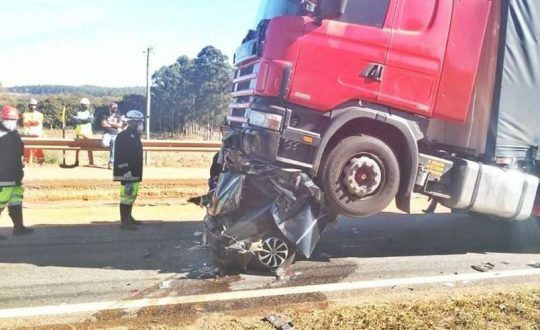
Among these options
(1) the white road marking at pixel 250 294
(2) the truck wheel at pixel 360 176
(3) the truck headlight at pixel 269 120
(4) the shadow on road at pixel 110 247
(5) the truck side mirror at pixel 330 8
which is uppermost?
(5) the truck side mirror at pixel 330 8

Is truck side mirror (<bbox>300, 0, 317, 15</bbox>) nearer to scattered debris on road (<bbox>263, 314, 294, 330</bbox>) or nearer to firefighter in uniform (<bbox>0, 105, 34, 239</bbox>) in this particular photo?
scattered debris on road (<bbox>263, 314, 294, 330</bbox>)

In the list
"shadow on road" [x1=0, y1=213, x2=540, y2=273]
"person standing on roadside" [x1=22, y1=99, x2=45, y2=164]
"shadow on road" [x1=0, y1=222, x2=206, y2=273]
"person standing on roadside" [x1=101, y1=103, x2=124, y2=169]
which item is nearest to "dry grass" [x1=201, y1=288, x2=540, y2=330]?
"shadow on road" [x1=0, y1=213, x2=540, y2=273]

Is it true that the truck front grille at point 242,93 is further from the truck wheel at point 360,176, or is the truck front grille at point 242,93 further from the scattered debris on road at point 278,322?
the scattered debris on road at point 278,322

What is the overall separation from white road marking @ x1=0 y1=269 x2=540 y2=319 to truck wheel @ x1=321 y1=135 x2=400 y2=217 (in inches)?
28.8

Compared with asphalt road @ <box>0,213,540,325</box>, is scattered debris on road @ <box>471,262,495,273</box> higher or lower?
higher

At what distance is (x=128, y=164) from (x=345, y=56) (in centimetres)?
356

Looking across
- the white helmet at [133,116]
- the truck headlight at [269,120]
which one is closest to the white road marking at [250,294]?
the truck headlight at [269,120]

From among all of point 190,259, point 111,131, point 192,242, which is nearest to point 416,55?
point 190,259

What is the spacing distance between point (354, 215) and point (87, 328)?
2670mm

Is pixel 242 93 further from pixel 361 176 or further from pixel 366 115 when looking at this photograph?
pixel 361 176

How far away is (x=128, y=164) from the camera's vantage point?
6.86 metres

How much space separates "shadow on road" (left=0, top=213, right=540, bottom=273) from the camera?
5.36 metres

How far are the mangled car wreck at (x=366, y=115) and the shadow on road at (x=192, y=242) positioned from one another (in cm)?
84

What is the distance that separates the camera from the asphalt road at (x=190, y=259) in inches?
177
